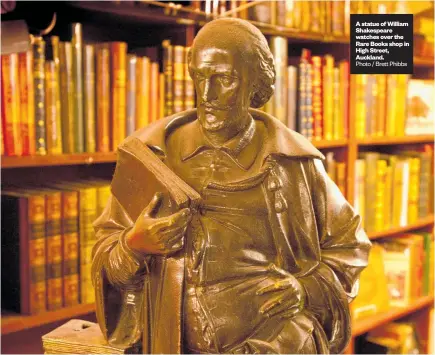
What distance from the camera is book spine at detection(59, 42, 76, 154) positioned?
1504mm

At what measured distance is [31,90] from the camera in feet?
4.77

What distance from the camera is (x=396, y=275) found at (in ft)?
7.86

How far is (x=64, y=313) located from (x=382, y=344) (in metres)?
1.28

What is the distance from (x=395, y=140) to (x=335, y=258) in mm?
1357

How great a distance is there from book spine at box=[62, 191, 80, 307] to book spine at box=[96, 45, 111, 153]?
0.15 meters

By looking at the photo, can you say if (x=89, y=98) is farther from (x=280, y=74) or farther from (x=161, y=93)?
(x=280, y=74)

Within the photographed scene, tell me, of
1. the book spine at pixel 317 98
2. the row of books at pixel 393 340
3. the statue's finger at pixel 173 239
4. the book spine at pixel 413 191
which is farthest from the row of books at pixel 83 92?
the row of books at pixel 393 340

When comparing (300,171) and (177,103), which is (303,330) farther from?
(177,103)

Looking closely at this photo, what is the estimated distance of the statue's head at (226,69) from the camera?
36.6 inches

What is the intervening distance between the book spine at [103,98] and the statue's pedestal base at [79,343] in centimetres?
60

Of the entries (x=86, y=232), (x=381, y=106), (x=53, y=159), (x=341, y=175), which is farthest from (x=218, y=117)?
(x=381, y=106)

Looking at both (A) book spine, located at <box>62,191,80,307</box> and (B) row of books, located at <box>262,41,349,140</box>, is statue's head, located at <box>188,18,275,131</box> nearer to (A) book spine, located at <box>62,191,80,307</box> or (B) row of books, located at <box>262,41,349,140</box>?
(A) book spine, located at <box>62,191,80,307</box>

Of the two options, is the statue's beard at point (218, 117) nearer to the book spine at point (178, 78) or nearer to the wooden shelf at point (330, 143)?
the book spine at point (178, 78)

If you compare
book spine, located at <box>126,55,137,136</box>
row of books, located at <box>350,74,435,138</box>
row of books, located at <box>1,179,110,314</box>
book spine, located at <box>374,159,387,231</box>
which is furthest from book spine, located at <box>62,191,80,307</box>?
book spine, located at <box>374,159,387,231</box>
